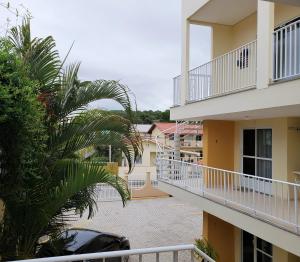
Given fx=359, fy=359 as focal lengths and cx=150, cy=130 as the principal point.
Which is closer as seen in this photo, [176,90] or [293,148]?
[293,148]

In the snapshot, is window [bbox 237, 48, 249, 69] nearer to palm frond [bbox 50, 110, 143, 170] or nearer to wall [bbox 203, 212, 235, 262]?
wall [bbox 203, 212, 235, 262]

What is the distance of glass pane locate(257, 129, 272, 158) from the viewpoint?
10578 mm

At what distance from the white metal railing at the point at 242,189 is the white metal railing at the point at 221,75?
229 centimetres

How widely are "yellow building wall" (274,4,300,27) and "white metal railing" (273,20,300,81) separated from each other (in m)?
1.67

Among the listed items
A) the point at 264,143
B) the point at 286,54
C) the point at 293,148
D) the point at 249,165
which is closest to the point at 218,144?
the point at 249,165

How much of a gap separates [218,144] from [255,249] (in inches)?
139

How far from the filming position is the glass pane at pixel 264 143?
10.6 m

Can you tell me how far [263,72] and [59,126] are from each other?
14.9 ft

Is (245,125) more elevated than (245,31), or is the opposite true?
(245,31)

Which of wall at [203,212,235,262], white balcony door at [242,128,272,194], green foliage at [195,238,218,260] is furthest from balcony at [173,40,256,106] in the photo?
green foliage at [195,238,218,260]

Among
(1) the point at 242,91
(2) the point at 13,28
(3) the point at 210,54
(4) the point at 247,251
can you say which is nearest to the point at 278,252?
(4) the point at 247,251

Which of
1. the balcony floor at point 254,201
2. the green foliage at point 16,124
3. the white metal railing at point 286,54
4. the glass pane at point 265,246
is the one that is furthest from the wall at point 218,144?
the green foliage at point 16,124

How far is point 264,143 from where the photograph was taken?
427 inches

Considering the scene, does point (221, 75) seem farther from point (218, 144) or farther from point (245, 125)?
point (218, 144)
